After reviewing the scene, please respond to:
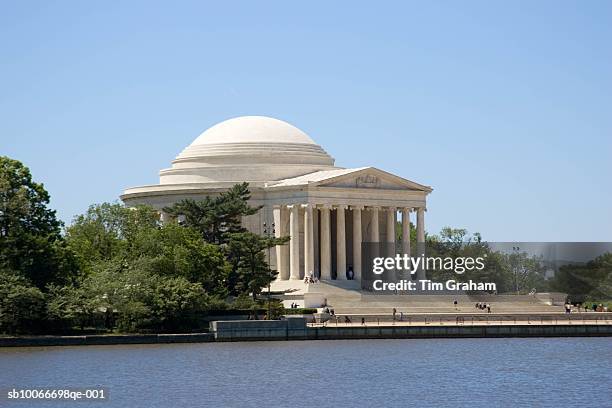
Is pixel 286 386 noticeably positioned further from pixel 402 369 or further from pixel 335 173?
pixel 335 173

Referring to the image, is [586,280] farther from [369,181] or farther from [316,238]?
[316,238]

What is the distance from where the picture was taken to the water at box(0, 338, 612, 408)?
298ft

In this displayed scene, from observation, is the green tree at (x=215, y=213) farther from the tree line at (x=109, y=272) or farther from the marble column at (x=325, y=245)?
the marble column at (x=325, y=245)

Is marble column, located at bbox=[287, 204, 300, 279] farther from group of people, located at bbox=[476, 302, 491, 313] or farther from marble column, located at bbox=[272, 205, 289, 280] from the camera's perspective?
group of people, located at bbox=[476, 302, 491, 313]

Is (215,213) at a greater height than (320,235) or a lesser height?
greater

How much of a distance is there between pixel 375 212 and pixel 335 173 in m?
6.06

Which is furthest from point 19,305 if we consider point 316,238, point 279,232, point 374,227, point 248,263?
point 374,227

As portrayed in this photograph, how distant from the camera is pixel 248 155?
17800 centimetres

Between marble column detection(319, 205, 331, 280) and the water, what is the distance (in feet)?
130

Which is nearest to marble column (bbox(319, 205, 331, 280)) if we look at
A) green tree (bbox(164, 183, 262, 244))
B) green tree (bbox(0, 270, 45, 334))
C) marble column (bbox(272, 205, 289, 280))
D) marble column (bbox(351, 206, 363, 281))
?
marble column (bbox(351, 206, 363, 281))

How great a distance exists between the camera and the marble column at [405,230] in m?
178

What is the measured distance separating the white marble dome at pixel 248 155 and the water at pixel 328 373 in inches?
1915

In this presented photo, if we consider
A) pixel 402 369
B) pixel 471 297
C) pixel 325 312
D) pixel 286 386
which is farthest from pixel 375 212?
pixel 286 386

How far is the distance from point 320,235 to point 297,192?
5.80m
